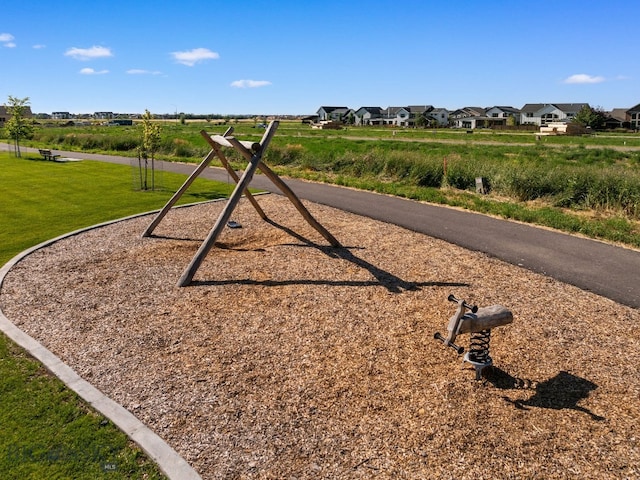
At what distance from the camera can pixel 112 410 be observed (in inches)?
191

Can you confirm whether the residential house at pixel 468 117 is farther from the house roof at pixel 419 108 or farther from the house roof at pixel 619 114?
the house roof at pixel 619 114

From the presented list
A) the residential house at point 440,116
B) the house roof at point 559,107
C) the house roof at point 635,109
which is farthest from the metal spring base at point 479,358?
the residential house at point 440,116

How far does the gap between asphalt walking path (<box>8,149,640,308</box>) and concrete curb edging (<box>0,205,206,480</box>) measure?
7185 mm

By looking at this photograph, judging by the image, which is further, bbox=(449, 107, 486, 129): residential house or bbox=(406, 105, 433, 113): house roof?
bbox=(406, 105, 433, 113): house roof

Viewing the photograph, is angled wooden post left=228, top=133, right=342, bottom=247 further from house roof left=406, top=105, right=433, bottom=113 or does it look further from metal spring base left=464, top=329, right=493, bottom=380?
house roof left=406, top=105, right=433, bottom=113

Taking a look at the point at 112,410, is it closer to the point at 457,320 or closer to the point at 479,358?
the point at 457,320

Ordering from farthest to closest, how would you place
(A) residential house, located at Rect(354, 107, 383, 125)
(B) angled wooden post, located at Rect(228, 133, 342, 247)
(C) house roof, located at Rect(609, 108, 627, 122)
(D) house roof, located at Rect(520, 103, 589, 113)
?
(A) residential house, located at Rect(354, 107, 383, 125)
(D) house roof, located at Rect(520, 103, 589, 113)
(C) house roof, located at Rect(609, 108, 627, 122)
(B) angled wooden post, located at Rect(228, 133, 342, 247)

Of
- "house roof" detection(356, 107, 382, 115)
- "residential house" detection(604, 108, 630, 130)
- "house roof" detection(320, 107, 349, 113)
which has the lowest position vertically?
"residential house" detection(604, 108, 630, 130)

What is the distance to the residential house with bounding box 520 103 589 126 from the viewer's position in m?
110

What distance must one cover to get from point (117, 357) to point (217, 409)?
1.79 metres

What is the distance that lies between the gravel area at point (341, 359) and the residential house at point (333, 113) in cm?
13927

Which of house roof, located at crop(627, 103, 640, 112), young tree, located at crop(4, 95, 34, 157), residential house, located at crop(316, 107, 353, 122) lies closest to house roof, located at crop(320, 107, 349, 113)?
residential house, located at crop(316, 107, 353, 122)

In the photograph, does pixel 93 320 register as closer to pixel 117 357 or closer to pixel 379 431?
pixel 117 357

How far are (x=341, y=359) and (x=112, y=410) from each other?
2598 mm
